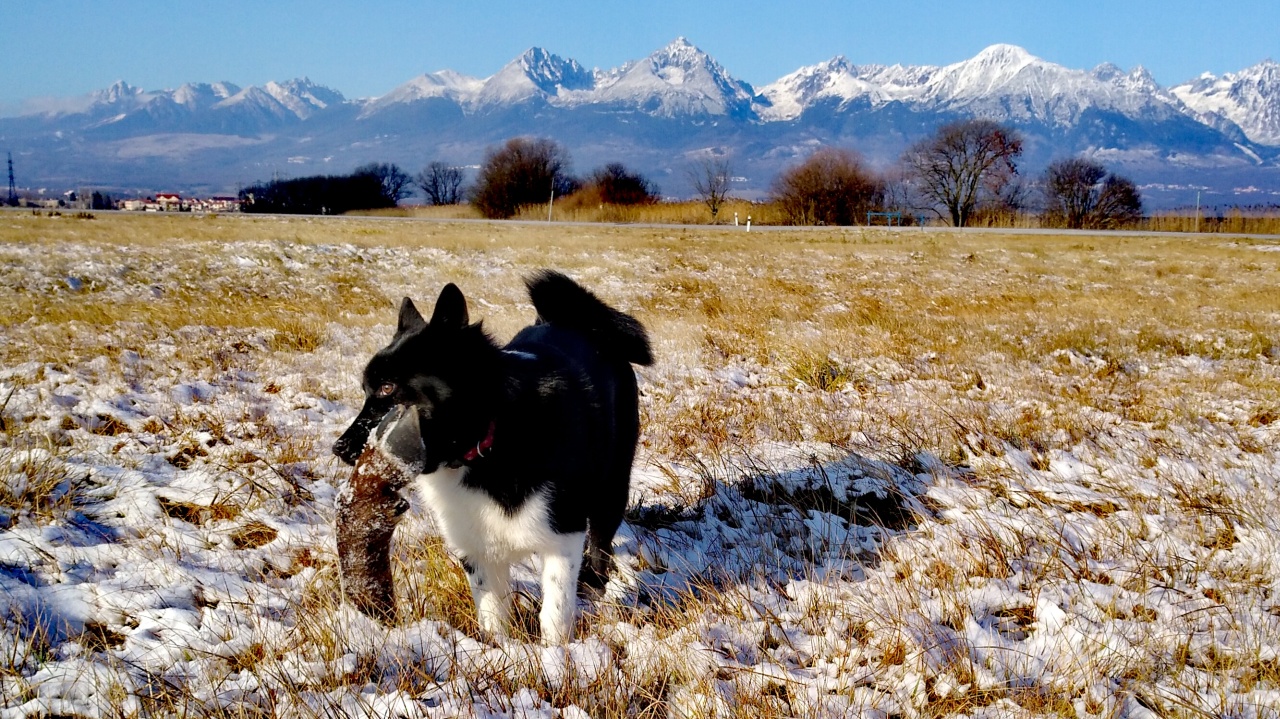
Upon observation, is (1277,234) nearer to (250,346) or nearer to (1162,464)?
(1162,464)

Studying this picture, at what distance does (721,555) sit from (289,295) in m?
9.21

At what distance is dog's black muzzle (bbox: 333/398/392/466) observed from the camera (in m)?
2.41

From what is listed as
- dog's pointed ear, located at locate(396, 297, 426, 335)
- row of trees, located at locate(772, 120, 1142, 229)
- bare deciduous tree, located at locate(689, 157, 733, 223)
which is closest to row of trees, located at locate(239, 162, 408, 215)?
bare deciduous tree, located at locate(689, 157, 733, 223)

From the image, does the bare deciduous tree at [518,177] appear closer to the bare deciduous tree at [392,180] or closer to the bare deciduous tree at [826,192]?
the bare deciduous tree at [826,192]

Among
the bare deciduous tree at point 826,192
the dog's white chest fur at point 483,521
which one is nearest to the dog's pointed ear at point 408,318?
the dog's white chest fur at point 483,521

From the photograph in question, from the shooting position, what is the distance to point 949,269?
1748 cm

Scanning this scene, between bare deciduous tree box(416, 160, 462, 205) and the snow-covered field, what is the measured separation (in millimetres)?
74192

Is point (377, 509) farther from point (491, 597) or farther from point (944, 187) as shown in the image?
point (944, 187)

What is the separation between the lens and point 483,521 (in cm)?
255

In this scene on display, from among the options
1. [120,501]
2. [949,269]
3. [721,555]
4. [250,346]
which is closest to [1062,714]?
[721,555]

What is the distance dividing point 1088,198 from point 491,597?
52.7m

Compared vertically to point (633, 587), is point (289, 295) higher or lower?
higher

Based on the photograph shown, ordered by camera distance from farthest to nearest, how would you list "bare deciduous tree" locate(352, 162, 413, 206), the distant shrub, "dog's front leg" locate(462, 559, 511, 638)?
"bare deciduous tree" locate(352, 162, 413, 206) → the distant shrub → "dog's front leg" locate(462, 559, 511, 638)

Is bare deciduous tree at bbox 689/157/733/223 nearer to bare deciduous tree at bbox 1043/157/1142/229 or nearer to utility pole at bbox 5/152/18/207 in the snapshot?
bare deciduous tree at bbox 1043/157/1142/229
